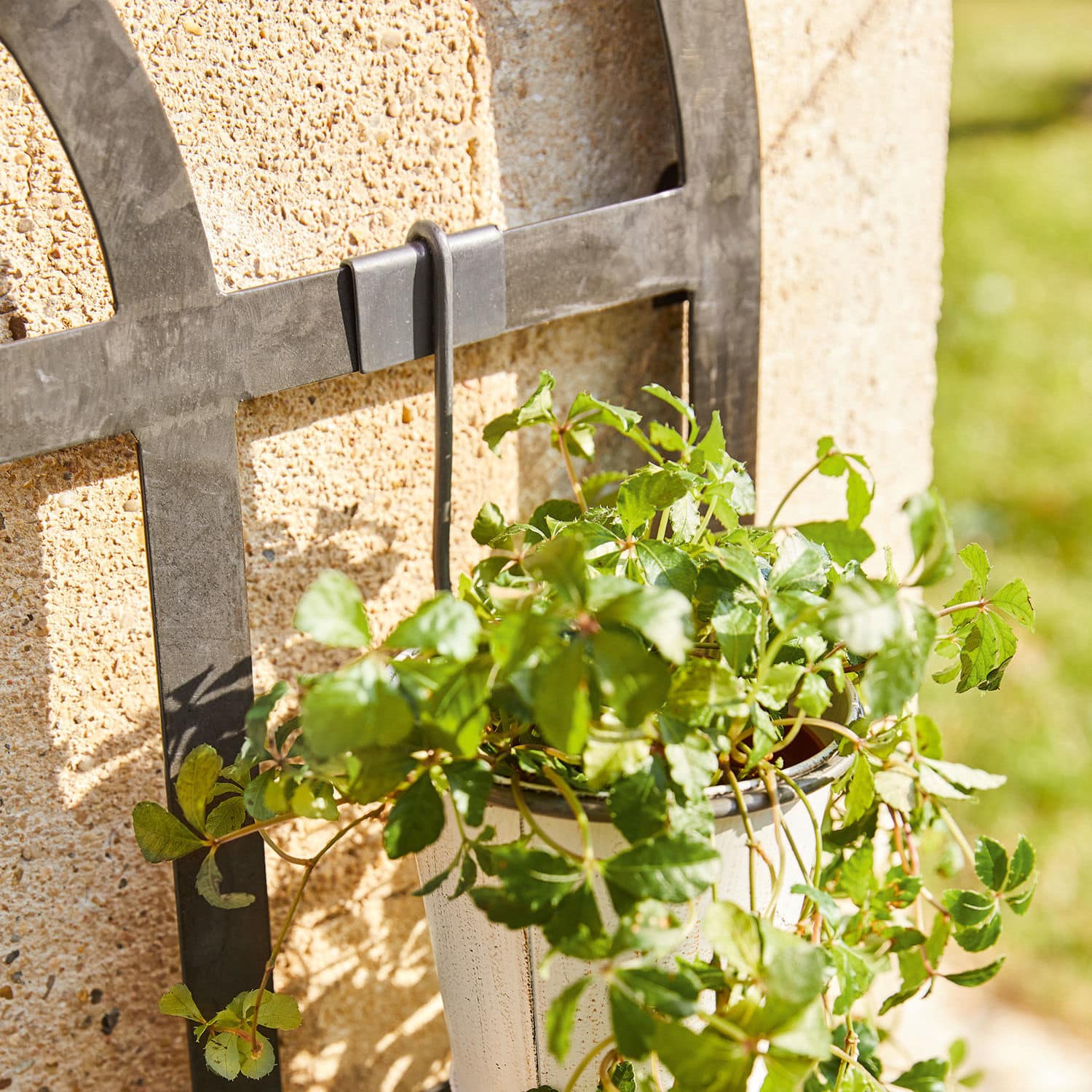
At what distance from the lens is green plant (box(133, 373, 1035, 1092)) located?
582 mm

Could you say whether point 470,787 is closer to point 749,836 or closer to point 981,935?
point 749,836

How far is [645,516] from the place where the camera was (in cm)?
76

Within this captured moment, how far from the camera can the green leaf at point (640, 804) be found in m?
0.63

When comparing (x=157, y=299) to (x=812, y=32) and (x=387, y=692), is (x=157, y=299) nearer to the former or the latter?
(x=387, y=692)

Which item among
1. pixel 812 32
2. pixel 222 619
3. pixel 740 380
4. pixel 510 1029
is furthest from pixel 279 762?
pixel 812 32

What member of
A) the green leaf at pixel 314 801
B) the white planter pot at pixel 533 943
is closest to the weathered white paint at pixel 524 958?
the white planter pot at pixel 533 943

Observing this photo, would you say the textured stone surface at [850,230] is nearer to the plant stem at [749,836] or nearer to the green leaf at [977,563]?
the green leaf at [977,563]

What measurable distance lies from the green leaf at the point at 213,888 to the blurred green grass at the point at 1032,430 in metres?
1.04

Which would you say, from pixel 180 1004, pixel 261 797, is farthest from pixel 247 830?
pixel 180 1004

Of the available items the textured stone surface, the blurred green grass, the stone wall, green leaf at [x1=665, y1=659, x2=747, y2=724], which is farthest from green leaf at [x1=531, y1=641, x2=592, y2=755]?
the blurred green grass

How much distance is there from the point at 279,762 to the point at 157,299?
317 mm

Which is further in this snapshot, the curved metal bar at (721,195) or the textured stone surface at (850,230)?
the textured stone surface at (850,230)

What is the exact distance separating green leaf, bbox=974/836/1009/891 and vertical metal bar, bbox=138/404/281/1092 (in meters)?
0.51

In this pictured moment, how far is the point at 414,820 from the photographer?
638 millimetres
